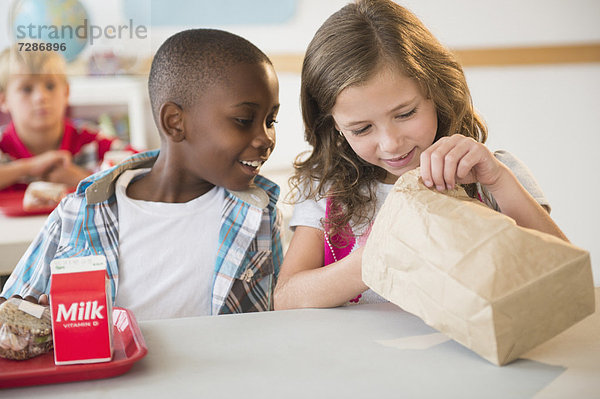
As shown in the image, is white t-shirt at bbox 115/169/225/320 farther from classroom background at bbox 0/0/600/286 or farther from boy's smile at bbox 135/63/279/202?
classroom background at bbox 0/0/600/286

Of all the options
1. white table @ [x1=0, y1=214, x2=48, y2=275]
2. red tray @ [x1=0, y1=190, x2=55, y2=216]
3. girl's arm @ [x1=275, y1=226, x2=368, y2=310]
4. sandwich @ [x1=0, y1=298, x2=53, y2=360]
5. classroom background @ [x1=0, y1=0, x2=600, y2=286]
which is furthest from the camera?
classroom background @ [x1=0, y1=0, x2=600, y2=286]

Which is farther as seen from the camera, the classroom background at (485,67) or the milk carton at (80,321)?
the classroom background at (485,67)

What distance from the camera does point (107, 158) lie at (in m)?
2.29

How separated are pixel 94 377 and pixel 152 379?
70 millimetres

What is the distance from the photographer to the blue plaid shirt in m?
1.19

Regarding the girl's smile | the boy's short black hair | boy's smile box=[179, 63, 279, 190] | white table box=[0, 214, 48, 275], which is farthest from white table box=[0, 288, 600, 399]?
white table box=[0, 214, 48, 275]

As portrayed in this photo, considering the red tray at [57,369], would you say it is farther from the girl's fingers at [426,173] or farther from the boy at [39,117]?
the boy at [39,117]

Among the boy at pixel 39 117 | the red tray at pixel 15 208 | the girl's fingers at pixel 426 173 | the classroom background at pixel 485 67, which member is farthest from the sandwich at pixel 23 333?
the classroom background at pixel 485 67

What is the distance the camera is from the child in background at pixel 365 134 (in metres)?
1.00

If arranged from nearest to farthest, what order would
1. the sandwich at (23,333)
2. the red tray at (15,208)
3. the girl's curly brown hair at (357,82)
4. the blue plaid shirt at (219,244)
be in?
the sandwich at (23,333)
the girl's curly brown hair at (357,82)
the blue plaid shirt at (219,244)
the red tray at (15,208)

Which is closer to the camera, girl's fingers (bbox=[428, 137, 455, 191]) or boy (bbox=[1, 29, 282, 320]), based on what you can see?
girl's fingers (bbox=[428, 137, 455, 191])

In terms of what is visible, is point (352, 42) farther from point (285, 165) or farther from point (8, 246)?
point (285, 165)

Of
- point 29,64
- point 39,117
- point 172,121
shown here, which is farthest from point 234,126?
point 29,64

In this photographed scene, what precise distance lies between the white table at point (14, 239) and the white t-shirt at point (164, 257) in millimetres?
402
